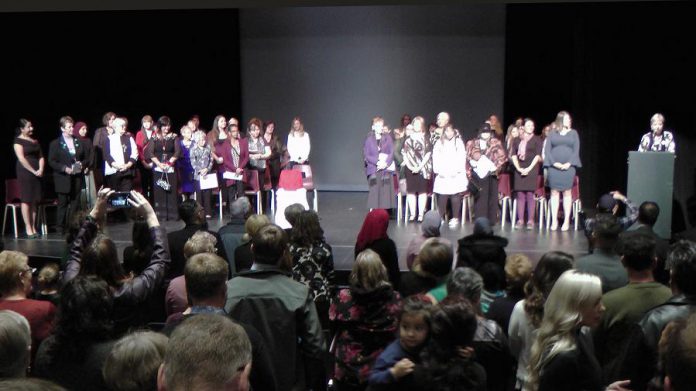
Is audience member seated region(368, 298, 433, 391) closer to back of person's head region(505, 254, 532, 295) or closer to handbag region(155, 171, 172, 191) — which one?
back of person's head region(505, 254, 532, 295)

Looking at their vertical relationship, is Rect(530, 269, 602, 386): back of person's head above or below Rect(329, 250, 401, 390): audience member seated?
above

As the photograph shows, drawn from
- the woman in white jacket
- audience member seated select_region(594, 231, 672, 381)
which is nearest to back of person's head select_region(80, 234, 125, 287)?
audience member seated select_region(594, 231, 672, 381)

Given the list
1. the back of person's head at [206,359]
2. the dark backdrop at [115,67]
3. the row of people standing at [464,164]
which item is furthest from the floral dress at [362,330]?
the dark backdrop at [115,67]

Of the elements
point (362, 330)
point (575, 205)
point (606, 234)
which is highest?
point (606, 234)

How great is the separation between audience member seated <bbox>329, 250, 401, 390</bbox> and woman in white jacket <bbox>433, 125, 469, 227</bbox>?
6275 millimetres

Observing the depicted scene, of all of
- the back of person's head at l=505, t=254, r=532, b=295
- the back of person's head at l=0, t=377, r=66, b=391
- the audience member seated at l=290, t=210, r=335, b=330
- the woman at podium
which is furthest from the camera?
the woman at podium

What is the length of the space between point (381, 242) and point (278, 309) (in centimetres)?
169

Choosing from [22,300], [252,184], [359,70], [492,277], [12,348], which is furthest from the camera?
[359,70]

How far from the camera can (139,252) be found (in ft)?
14.2

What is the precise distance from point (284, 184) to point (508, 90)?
5.33 m

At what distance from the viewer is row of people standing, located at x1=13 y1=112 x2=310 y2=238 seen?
940 centimetres

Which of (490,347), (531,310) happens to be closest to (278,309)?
(490,347)

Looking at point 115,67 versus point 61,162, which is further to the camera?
point 115,67

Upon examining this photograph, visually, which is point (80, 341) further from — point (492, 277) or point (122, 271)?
point (492, 277)
